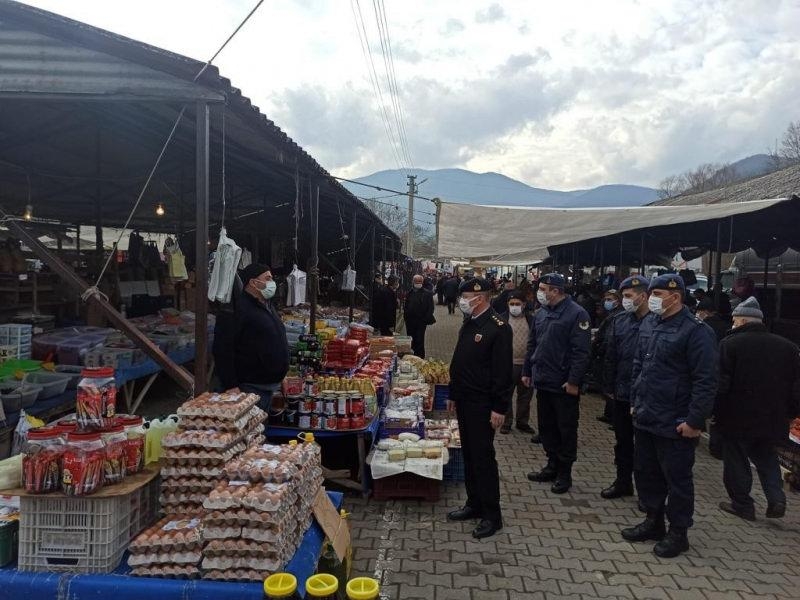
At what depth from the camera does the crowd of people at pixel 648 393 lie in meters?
4.10

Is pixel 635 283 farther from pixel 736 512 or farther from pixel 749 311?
pixel 736 512

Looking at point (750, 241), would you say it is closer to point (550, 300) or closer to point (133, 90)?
point (550, 300)

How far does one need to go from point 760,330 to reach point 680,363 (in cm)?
136

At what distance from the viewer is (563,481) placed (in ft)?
17.8

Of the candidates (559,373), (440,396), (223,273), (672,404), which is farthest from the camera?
(440,396)

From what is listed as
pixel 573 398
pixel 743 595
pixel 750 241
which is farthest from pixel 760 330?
pixel 750 241

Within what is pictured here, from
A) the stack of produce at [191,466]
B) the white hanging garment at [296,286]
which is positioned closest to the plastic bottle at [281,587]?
the stack of produce at [191,466]

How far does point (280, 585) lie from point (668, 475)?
307 centimetres

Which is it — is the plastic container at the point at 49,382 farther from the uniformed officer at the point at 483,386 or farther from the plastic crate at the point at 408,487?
the uniformed officer at the point at 483,386

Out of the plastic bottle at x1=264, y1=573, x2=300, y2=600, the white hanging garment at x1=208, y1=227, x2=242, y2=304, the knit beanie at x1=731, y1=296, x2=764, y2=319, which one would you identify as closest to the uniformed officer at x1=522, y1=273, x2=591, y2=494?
the knit beanie at x1=731, y1=296, x2=764, y2=319

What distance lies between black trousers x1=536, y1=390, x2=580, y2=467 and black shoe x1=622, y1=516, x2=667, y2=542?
1.04 metres

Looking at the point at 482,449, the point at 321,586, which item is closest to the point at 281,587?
the point at 321,586

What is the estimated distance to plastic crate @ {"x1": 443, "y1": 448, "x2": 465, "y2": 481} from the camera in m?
5.59

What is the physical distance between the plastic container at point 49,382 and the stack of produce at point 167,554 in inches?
131
